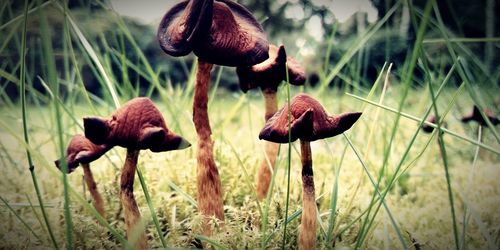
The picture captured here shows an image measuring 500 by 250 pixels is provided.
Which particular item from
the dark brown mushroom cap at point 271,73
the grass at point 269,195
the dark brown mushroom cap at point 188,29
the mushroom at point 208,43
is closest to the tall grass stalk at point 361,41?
the grass at point 269,195

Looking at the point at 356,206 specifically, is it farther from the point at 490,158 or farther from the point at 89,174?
the point at 490,158

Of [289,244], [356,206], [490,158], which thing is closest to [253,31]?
[289,244]

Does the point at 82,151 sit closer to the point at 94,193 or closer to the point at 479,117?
the point at 94,193

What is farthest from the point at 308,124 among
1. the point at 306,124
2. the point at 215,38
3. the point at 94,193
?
the point at 94,193

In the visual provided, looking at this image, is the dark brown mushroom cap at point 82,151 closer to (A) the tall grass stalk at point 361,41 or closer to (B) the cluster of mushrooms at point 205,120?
(B) the cluster of mushrooms at point 205,120

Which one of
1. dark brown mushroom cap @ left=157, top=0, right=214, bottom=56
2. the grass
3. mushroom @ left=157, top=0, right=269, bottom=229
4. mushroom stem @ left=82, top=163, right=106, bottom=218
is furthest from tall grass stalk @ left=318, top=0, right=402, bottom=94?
mushroom stem @ left=82, top=163, right=106, bottom=218

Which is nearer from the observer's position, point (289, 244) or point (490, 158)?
point (289, 244)
